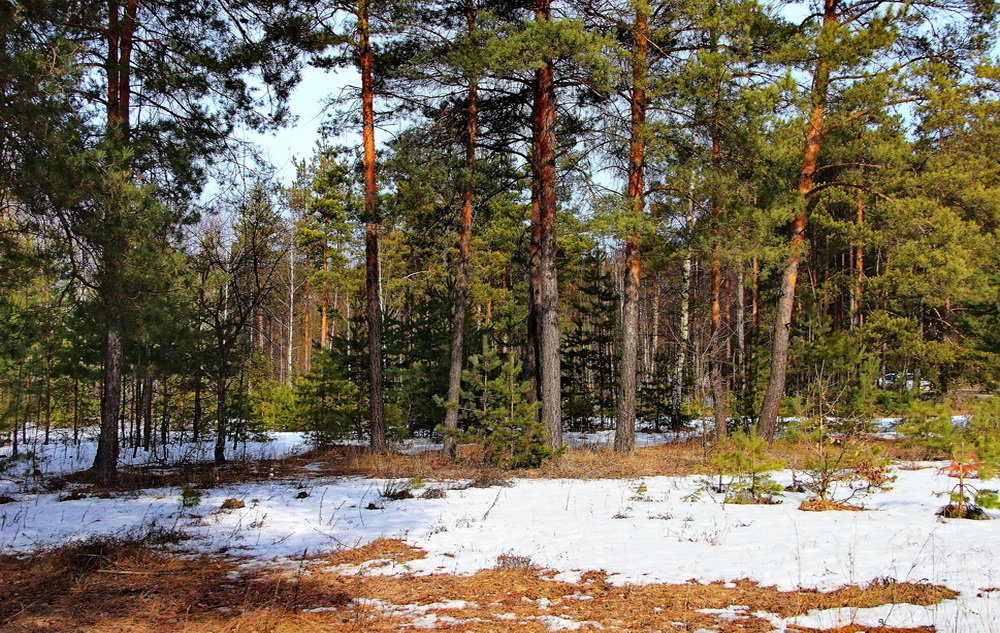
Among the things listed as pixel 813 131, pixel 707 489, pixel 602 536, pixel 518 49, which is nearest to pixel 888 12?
pixel 813 131

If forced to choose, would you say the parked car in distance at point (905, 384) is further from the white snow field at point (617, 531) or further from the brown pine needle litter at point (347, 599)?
the brown pine needle litter at point (347, 599)

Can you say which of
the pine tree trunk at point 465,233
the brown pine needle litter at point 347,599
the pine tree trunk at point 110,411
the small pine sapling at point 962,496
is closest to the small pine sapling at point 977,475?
the small pine sapling at point 962,496

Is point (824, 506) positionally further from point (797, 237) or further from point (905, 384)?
point (905, 384)

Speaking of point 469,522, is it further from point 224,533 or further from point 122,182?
point 122,182

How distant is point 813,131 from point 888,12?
228 centimetres

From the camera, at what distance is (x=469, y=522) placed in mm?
6703

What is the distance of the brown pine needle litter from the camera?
379 cm

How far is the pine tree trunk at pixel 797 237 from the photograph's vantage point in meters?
11.8

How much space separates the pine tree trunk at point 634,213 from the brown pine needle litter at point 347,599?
806 centimetres

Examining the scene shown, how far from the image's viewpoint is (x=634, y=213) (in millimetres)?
11391

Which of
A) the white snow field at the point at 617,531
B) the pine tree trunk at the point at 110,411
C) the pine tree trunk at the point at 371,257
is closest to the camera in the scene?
the white snow field at the point at 617,531

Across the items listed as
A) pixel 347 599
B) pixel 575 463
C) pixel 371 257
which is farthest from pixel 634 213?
pixel 347 599

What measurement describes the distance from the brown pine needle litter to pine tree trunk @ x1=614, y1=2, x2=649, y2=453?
806 centimetres

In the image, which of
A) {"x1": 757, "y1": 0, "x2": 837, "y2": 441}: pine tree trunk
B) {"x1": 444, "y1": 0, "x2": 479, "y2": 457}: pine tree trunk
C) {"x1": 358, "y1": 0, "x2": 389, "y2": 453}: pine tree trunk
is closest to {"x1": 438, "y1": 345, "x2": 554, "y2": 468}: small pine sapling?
{"x1": 444, "y1": 0, "x2": 479, "y2": 457}: pine tree trunk
